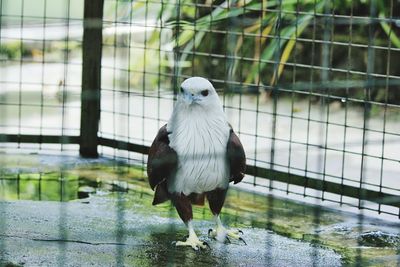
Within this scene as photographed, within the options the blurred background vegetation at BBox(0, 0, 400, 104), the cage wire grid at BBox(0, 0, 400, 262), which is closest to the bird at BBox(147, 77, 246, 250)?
the cage wire grid at BBox(0, 0, 400, 262)

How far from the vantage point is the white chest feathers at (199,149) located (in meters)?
4.09

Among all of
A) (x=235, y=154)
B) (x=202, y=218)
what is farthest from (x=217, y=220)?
(x=202, y=218)

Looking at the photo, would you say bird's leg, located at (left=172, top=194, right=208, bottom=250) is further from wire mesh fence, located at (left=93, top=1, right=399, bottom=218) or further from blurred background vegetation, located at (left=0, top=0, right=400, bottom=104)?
blurred background vegetation, located at (left=0, top=0, right=400, bottom=104)

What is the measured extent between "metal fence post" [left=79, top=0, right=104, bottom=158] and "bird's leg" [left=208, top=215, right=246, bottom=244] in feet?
5.53

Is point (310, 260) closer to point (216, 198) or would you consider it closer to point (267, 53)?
point (216, 198)

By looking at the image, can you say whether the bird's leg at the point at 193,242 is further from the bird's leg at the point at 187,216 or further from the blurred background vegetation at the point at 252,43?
the blurred background vegetation at the point at 252,43

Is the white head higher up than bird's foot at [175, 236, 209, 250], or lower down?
higher up

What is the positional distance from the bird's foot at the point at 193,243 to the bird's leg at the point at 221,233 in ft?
0.46

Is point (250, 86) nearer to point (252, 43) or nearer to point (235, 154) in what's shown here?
point (235, 154)

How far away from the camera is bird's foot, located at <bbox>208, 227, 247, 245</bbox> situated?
168 inches

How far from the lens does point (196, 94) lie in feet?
13.4

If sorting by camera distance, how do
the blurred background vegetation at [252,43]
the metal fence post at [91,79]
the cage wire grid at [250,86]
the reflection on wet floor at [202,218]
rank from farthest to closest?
the blurred background vegetation at [252,43]
the metal fence post at [91,79]
the cage wire grid at [250,86]
the reflection on wet floor at [202,218]

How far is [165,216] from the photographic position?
471 cm

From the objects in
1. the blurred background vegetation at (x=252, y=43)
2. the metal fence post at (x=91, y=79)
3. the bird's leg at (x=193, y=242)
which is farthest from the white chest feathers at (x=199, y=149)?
the blurred background vegetation at (x=252, y=43)
